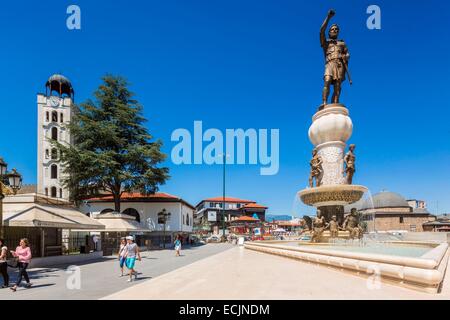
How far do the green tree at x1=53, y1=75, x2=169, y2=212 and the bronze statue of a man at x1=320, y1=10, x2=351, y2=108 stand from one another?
72.3 ft

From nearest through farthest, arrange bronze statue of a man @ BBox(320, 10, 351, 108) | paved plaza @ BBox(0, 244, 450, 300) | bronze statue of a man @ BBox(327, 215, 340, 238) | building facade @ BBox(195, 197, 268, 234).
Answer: paved plaza @ BBox(0, 244, 450, 300) < bronze statue of a man @ BBox(327, 215, 340, 238) < bronze statue of a man @ BBox(320, 10, 351, 108) < building facade @ BBox(195, 197, 268, 234)

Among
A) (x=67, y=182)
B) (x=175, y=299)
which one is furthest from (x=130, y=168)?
(x=175, y=299)

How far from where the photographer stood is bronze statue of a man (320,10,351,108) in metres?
19.8

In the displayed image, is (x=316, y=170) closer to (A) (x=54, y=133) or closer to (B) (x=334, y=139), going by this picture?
(B) (x=334, y=139)

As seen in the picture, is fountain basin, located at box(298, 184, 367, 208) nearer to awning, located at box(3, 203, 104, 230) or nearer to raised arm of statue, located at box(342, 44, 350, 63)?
raised arm of statue, located at box(342, 44, 350, 63)

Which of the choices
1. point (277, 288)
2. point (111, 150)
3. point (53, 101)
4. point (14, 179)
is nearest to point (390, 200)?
point (111, 150)

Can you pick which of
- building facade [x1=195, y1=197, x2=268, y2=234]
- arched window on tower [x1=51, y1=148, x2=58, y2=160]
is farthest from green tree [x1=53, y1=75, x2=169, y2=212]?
building facade [x1=195, y1=197, x2=268, y2=234]

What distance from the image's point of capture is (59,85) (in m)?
60.8

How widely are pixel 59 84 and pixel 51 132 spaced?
29.9 feet

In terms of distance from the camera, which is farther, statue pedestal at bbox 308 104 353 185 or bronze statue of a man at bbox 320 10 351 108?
bronze statue of a man at bbox 320 10 351 108

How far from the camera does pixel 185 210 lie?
5331 centimetres

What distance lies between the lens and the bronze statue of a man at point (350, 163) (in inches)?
699

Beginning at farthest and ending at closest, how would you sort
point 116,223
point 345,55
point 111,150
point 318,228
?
point 111,150 → point 116,223 → point 345,55 → point 318,228
